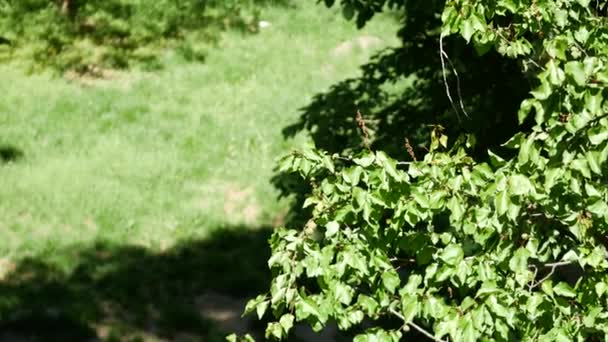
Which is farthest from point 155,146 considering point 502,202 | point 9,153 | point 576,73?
point 576,73

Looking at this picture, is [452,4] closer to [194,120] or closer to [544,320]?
[544,320]

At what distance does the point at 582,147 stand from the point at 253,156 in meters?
9.06

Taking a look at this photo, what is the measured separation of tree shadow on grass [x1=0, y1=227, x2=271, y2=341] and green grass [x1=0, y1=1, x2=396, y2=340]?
0.17 meters

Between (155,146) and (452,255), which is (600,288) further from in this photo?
(155,146)

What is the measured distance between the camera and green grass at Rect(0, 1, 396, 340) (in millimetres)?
10672

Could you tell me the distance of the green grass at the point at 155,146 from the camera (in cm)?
1067

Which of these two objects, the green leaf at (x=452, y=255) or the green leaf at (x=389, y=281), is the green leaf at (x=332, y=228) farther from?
the green leaf at (x=452, y=255)

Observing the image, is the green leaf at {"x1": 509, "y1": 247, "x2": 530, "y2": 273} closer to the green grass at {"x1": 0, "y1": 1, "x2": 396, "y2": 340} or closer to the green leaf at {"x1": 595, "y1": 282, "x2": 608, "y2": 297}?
the green leaf at {"x1": 595, "y1": 282, "x2": 608, "y2": 297}

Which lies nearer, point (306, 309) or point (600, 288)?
point (600, 288)

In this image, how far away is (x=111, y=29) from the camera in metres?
15.4

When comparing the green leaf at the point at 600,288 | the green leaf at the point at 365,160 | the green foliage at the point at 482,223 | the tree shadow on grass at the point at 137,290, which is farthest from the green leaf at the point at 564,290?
the tree shadow on grass at the point at 137,290

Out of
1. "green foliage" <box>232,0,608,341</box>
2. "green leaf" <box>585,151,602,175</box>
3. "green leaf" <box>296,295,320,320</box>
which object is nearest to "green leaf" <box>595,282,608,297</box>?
"green foliage" <box>232,0,608,341</box>

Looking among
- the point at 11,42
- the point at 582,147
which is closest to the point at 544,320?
the point at 582,147

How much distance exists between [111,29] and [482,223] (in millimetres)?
12448
